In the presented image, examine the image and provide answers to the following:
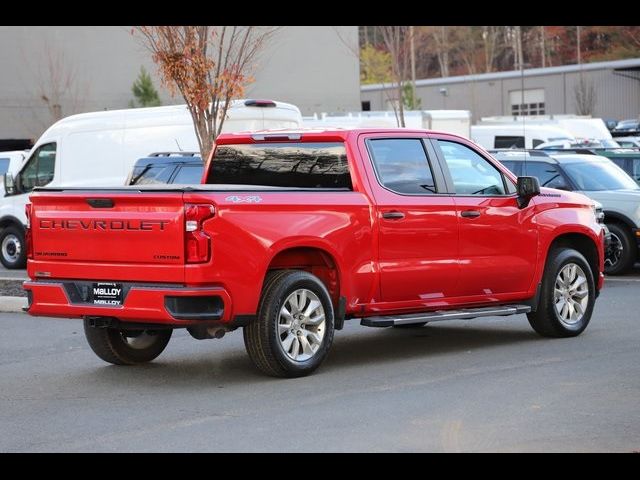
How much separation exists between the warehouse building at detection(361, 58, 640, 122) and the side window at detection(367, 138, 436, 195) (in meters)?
53.6

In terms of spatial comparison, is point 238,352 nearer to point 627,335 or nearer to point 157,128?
point 627,335

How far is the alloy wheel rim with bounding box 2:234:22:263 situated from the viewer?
21.3 meters

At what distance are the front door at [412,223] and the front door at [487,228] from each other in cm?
15

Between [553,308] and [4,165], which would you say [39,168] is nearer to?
[4,165]

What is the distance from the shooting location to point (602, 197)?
18109 mm

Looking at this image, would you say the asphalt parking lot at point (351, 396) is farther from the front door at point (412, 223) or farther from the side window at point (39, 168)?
the side window at point (39, 168)

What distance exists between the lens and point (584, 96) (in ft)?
208

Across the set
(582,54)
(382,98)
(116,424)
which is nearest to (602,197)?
(116,424)

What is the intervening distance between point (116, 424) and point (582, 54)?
8412 centimetres

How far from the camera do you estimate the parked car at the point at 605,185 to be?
705 inches

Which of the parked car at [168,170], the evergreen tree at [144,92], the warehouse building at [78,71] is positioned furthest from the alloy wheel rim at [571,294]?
the evergreen tree at [144,92]

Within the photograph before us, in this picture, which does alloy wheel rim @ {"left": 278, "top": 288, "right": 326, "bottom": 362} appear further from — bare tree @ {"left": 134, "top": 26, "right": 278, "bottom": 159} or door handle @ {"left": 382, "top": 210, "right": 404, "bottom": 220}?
bare tree @ {"left": 134, "top": 26, "right": 278, "bottom": 159}

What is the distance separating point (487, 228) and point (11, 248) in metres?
12.6

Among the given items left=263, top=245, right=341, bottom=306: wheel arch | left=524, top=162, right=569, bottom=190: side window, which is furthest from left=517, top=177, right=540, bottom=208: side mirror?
left=524, top=162, right=569, bottom=190: side window
